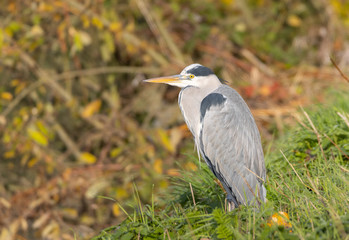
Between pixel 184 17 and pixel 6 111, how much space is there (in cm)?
314

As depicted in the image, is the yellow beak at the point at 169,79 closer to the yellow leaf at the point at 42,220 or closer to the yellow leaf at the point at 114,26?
the yellow leaf at the point at 114,26

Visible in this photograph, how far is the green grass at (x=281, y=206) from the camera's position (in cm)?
255

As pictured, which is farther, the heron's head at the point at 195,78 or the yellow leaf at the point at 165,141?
the yellow leaf at the point at 165,141

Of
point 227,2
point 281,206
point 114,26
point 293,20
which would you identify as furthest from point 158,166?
point 293,20

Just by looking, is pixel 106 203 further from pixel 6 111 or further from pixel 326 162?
pixel 326 162

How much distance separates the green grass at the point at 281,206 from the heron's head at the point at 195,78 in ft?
2.16

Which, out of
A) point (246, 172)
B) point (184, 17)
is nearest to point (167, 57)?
point (184, 17)

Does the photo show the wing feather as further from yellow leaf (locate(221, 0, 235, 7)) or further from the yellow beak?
yellow leaf (locate(221, 0, 235, 7))

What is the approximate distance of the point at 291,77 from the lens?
302 inches

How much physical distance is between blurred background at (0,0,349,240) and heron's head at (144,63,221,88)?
1499mm

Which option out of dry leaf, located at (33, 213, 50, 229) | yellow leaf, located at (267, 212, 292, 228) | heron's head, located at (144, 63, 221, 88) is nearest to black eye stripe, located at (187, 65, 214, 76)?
heron's head, located at (144, 63, 221, 88)

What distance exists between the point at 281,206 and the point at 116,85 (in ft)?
16.8

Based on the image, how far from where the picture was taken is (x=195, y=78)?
13.1 feet

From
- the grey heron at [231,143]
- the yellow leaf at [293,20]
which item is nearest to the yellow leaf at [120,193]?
the grey heron at [231,143]
